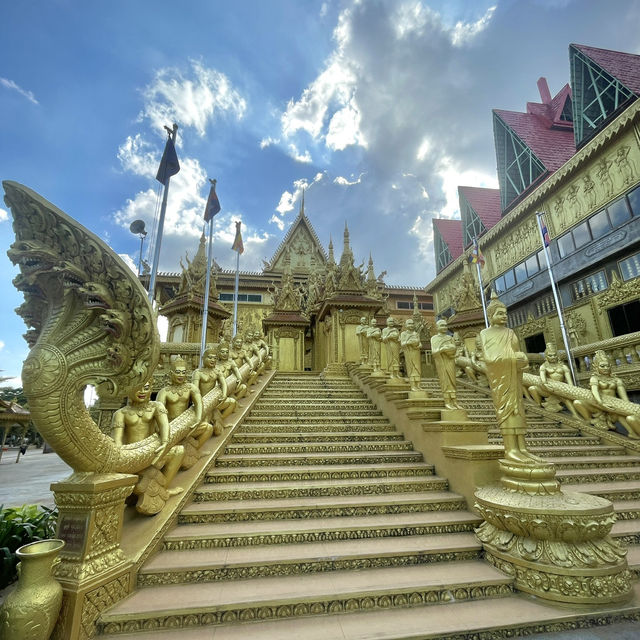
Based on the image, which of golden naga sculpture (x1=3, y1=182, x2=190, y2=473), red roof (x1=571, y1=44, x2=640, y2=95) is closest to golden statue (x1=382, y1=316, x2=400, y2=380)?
golden naga sculpture (x1=3, y1=182, x2=190, y2=473)

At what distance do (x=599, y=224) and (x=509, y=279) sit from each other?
5431mm

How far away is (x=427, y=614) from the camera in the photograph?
7.67 ft

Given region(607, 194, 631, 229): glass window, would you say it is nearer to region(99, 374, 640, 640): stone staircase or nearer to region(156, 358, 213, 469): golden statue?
region(99, 374, 640, 640): stone staircase

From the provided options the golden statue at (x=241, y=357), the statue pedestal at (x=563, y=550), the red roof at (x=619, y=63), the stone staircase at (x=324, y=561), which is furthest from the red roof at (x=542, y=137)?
the statue pedestal at (x=563, y=550)

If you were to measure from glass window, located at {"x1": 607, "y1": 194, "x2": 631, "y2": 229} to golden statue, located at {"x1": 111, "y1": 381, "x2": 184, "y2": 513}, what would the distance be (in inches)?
658

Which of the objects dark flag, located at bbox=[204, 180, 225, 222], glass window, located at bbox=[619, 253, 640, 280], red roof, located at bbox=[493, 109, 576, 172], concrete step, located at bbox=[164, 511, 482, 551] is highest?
red roof, located at bbox=[493, 109, 576, 172]

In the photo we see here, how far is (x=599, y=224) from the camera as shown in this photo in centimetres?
1306

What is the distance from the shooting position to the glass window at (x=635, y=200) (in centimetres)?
1158

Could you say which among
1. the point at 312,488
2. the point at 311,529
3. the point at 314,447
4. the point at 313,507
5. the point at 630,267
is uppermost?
the point at 630,267

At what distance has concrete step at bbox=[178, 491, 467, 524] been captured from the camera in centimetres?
336

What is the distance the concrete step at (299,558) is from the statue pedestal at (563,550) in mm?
428

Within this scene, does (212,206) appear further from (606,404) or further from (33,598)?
(606,404)

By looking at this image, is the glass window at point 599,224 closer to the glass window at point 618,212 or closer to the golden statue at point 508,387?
the glass window at point 618,212

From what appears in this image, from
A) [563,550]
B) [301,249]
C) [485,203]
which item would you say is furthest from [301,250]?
[563,550]
